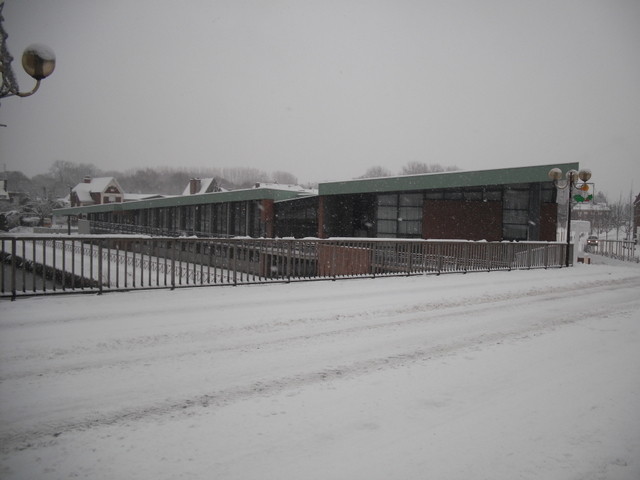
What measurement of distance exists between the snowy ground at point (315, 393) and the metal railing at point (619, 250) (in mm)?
21877

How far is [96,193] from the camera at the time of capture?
85.5 m

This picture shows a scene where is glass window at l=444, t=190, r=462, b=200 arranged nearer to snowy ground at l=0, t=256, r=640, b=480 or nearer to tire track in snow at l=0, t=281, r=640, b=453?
snowy ground at l=0, t=256, r=640, b=480

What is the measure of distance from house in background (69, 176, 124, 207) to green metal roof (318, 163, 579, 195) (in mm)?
74079

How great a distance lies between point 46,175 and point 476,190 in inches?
6898

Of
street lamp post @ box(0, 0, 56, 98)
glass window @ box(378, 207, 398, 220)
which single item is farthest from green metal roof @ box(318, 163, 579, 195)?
street lamp post @ box(0, 0, 56, 98)

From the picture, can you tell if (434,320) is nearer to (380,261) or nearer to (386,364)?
(386,364)

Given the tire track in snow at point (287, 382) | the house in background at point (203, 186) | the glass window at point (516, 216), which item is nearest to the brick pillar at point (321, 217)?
the glass window at point (516, 216)

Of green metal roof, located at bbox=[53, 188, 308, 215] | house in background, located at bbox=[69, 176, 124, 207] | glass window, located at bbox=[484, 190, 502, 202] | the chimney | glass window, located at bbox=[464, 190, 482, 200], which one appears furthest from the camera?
house in background, located at bbox=[69, 176, 124, 207]

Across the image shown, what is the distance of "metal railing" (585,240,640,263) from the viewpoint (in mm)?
24688

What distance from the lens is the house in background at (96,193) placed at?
85312 mm

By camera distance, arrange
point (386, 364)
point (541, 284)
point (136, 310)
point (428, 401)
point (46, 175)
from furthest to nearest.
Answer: point (46, 175), point (541, 284), point (136, 310), point (386, 364), point (428, 401)

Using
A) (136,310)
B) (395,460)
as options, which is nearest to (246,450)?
(395,460)

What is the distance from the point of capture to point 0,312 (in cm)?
663

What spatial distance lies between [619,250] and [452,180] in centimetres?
1409
